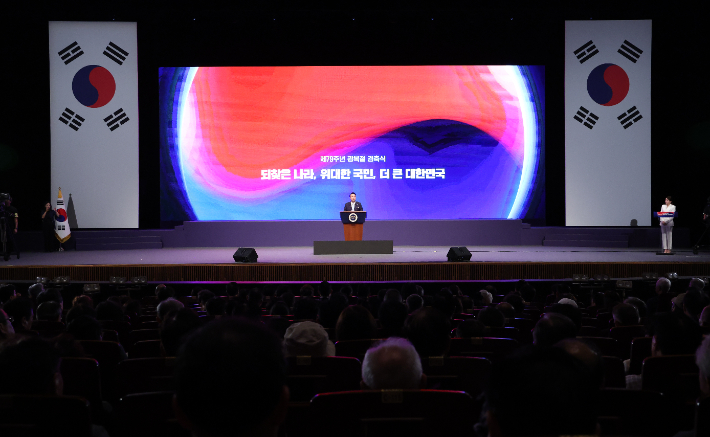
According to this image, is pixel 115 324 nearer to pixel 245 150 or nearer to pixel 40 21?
pixel 245 150

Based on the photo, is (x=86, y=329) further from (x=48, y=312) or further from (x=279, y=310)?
(x=279, y=310)

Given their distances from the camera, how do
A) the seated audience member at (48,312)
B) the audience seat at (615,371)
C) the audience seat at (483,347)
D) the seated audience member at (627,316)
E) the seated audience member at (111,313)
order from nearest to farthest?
the audience seat at (615,371) → the audience seat at (483,347) → the seated audience member at (627,316) → the seated audience member at (48,312) → the seated audience member at (111,313)

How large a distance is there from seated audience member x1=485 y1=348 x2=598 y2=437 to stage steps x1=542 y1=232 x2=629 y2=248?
39.2ft

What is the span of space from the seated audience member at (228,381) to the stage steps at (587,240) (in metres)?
12.2

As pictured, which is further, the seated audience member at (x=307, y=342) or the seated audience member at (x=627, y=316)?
the seated audience member at (x=627, y=316)

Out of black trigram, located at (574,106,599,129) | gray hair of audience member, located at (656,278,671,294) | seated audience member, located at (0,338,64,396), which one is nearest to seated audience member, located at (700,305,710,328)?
gray hair of audience member, located at (656,278,671,294)

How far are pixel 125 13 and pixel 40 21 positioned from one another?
1.91 m

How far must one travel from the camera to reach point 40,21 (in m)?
12.2

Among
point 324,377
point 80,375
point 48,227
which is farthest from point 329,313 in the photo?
point 48,227

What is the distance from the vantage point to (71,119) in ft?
40.9

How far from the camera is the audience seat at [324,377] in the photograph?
2.32 m

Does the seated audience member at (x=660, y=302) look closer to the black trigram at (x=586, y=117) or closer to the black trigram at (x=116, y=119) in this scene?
the black trigram at (x=586, y=117)

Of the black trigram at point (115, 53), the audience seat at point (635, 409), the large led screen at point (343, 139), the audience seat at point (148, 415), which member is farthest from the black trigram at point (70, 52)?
the audience seat at point (635, 409)

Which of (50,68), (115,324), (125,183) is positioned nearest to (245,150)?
(125,183)
